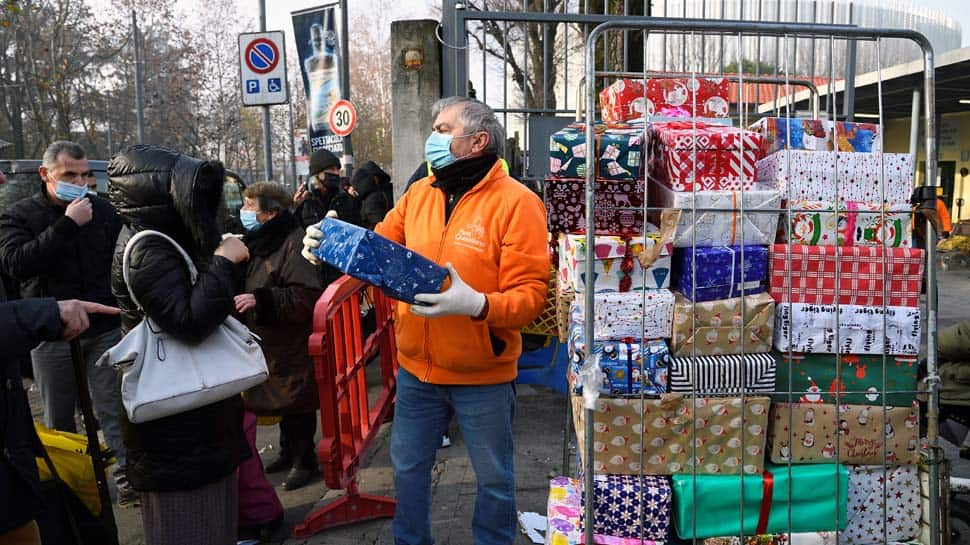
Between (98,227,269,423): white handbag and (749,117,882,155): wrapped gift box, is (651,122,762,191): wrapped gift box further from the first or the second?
(98,227,269,423): white handbag

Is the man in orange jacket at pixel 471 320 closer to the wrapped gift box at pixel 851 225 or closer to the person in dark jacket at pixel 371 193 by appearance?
the wrapped gift box at pixel 851 225

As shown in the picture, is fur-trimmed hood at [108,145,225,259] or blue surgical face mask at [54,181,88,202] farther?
blue surgical face mask at [54,181,88,202]

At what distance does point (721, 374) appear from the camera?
96.7 inches

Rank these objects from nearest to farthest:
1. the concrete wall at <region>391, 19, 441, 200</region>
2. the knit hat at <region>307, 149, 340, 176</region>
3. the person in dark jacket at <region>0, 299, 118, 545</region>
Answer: the person in dark jacket at <region>0, 299, 118, 545</region> → the concrete wall at <region>391, 19, 441, 200</region> → the knit hat at <region>307, 149, 340, 176</region>

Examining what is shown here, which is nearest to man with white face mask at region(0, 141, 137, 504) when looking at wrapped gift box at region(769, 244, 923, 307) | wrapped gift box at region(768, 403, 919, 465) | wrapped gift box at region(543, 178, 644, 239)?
wrapped gift box at region(543, 178, 644, 239)

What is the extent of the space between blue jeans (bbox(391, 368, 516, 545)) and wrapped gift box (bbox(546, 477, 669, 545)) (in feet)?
0.57

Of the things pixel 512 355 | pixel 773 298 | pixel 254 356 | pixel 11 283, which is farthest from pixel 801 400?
pixel 11 283

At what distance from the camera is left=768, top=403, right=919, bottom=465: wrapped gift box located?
2484 mm

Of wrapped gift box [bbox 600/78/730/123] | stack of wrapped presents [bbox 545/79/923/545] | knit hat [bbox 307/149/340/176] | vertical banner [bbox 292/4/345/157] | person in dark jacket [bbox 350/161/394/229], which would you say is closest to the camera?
stack of wrapped presents [bbox 545/79/923/545]

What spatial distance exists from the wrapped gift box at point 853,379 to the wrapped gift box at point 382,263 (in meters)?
1.29

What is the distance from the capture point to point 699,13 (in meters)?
4.93

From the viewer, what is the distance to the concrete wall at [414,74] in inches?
219

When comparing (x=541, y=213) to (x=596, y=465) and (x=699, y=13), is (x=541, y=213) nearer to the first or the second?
(x=596, y=465)

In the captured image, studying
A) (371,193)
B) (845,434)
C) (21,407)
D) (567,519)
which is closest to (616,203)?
(845,434)
